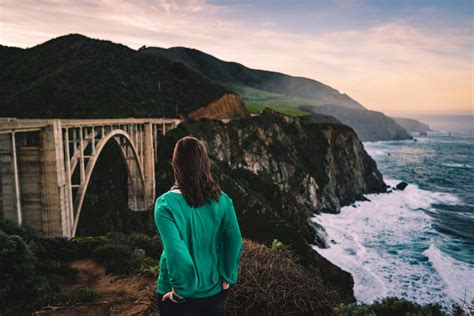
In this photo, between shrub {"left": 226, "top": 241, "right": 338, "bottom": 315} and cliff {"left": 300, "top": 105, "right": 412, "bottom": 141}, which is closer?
shrub {"left": 226, "top": 241, "right": 338, "bottom": 315}

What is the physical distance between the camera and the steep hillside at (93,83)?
42062 mm

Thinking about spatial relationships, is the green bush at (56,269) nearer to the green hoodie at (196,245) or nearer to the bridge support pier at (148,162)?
the green hoodie at (196,245)

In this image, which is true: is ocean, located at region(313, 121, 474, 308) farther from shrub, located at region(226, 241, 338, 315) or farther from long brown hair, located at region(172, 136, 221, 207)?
long brown hair, located at region(172, 136, 221, 207)

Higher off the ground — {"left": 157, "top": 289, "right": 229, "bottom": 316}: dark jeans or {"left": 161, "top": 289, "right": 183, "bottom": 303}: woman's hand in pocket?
{"left": 161, "top": 289, "right": 183, "bottom": 303}: woman's hand in pocket

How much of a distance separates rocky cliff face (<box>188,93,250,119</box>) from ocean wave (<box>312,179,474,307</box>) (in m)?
22.1

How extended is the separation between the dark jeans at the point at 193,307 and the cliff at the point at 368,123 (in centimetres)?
14290

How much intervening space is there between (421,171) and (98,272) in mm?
73009

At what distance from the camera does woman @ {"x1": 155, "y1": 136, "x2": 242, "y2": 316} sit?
2211mm

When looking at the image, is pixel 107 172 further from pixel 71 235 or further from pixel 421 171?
pixel 421 171

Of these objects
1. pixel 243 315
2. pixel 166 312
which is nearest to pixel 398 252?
pixel 243 315

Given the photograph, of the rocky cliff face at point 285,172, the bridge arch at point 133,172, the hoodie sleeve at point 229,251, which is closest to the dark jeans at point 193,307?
the hoodie sleeve at point 229,251

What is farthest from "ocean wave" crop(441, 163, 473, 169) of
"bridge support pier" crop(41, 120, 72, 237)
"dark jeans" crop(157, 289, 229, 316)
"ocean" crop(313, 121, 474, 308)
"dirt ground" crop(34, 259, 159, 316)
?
"dark jeans" crop(157, 289, 229, 316)

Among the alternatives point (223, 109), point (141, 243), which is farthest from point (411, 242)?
point (223, 109)

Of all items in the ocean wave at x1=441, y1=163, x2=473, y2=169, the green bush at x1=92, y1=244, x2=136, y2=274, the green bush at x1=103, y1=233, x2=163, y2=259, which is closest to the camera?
the green bush at x1=92, y1=244, x2=136, y2=274
